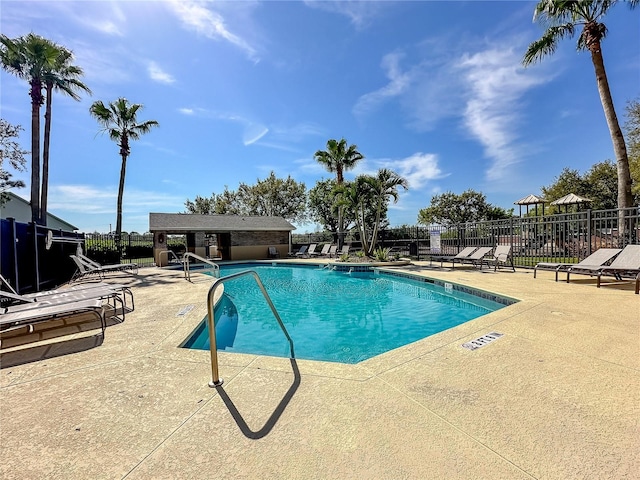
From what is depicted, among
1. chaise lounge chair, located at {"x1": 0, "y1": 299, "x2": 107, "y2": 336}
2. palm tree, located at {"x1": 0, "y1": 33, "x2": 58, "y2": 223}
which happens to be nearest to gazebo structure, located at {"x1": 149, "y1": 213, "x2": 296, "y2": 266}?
palm tree, located at {"x1": 0, "y1": 33, "x2": 58, "y2": 223}

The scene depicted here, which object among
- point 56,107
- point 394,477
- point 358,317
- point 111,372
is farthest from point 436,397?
point 56,107

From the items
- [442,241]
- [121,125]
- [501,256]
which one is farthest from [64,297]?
[121,125]

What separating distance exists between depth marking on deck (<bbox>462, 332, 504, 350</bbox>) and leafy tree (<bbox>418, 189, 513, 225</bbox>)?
3169cm

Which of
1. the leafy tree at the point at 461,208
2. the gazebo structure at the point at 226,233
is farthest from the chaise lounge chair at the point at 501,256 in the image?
the leafy tree at the point at 461,208

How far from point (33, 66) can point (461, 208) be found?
3714cm

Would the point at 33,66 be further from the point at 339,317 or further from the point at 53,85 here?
the point at 339,317

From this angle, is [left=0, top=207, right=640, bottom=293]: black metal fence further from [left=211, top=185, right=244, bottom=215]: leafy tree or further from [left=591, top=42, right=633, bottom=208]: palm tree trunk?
[left=211, top=185, right=244, bottom=215]: leafy tree

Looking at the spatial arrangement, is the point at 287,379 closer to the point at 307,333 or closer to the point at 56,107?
the point at 307,333

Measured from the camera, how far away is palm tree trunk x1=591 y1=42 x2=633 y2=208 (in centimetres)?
991

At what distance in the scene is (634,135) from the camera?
17.4 m

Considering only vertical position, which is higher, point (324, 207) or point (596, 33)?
point (596, 33)

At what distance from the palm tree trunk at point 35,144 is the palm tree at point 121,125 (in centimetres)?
490

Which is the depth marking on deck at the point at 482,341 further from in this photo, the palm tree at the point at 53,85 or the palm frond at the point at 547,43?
the palm tree at the point at 53,85

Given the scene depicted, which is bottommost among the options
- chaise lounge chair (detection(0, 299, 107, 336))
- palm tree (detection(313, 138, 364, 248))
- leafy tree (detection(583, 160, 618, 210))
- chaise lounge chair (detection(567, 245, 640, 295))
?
chaise lounge chair (detection(0, 299, 107, 336))
